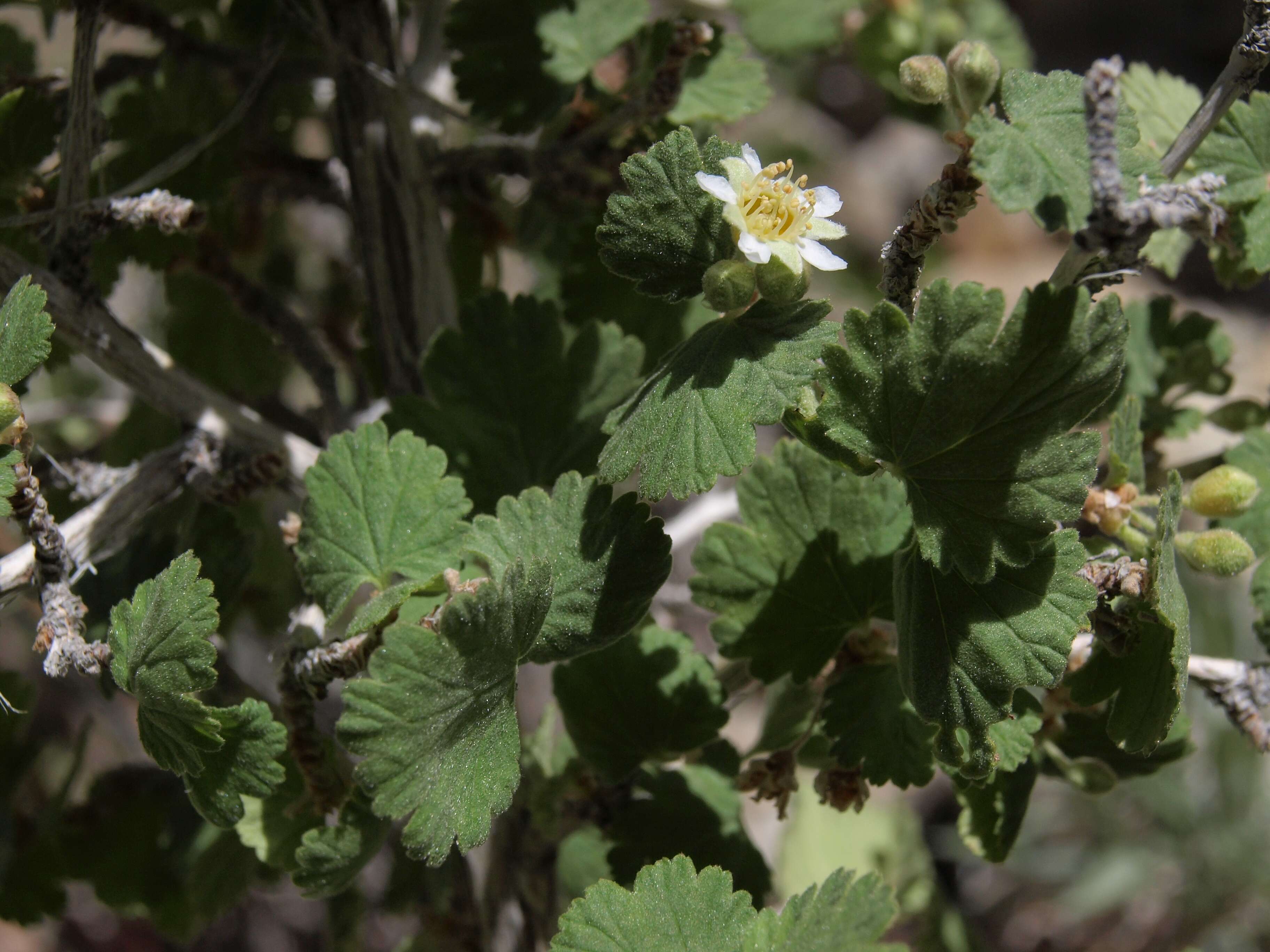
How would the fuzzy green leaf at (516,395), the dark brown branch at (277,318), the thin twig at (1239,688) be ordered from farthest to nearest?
1. the dark brown branch at (277,318)
2. the fuzzy green leaf at (516,395)
3. the thin twig at (1239,688)

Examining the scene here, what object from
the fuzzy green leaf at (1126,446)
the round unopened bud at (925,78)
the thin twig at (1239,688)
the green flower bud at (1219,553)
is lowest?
the thin twig at (1239,688)

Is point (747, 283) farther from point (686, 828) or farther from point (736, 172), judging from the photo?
point (686, 828)

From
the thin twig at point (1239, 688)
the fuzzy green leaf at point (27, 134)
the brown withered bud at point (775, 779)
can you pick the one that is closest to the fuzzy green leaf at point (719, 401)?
the brown withered bud at point (775, 779)

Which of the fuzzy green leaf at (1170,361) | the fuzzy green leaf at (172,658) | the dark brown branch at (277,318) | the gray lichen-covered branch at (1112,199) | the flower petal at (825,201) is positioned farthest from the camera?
the dark brown branch at (277,318)

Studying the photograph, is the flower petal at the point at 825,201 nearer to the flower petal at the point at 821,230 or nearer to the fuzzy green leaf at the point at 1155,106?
the flower petal at the point at 821,230

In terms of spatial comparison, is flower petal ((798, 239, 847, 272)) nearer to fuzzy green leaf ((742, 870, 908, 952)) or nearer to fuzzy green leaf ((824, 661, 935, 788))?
fuzzy green leaf ((824, 661, 935, 788))

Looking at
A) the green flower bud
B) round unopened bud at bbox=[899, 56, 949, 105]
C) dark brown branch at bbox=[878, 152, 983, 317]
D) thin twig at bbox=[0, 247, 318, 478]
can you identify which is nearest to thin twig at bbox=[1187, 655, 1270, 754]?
the green flower bud

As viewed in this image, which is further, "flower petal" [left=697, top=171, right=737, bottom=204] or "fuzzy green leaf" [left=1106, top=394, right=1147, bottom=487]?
"fuzzy green leaf" [left=1106, top=394, right=1147, bottom=487]
